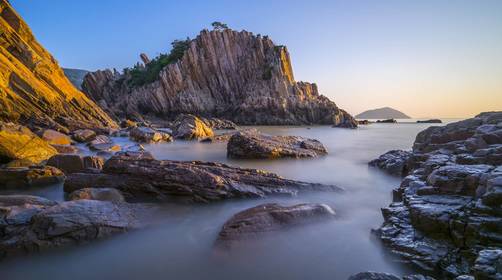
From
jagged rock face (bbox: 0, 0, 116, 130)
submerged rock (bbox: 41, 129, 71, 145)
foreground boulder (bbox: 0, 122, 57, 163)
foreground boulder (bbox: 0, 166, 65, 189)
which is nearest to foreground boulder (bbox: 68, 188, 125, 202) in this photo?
foreground boulder (bbox: 0, 166, 65, 189)

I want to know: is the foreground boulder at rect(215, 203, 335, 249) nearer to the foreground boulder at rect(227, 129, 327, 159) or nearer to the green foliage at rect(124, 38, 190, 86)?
the foreground boulder at rect(227, 129, 327, 159)

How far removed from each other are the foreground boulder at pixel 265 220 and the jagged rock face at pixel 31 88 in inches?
662

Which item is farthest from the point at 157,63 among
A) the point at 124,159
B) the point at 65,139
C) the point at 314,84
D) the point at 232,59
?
the point at 124,159

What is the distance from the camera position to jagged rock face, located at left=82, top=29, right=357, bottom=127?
59394mm

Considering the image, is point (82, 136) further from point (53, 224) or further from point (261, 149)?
point (53, 224)

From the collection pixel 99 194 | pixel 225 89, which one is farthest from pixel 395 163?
pixel 225 89

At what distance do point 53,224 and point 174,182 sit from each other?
2.65 meters

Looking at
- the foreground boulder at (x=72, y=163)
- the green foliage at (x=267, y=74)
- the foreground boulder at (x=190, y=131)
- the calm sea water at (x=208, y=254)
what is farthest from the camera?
the green foliage at (x=267, y=74)

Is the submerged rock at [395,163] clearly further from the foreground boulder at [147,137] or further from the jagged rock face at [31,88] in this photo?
the jagged rock face at [31,88]

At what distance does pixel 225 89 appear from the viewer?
65.9 m

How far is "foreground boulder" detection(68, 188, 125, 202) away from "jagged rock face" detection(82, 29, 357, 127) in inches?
1993

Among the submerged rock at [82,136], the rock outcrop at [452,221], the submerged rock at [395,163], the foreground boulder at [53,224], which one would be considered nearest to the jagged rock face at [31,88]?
the submerged rock at [82,136]

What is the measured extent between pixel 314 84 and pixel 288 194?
78418 millimetres

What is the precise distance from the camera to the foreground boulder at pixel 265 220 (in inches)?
184
